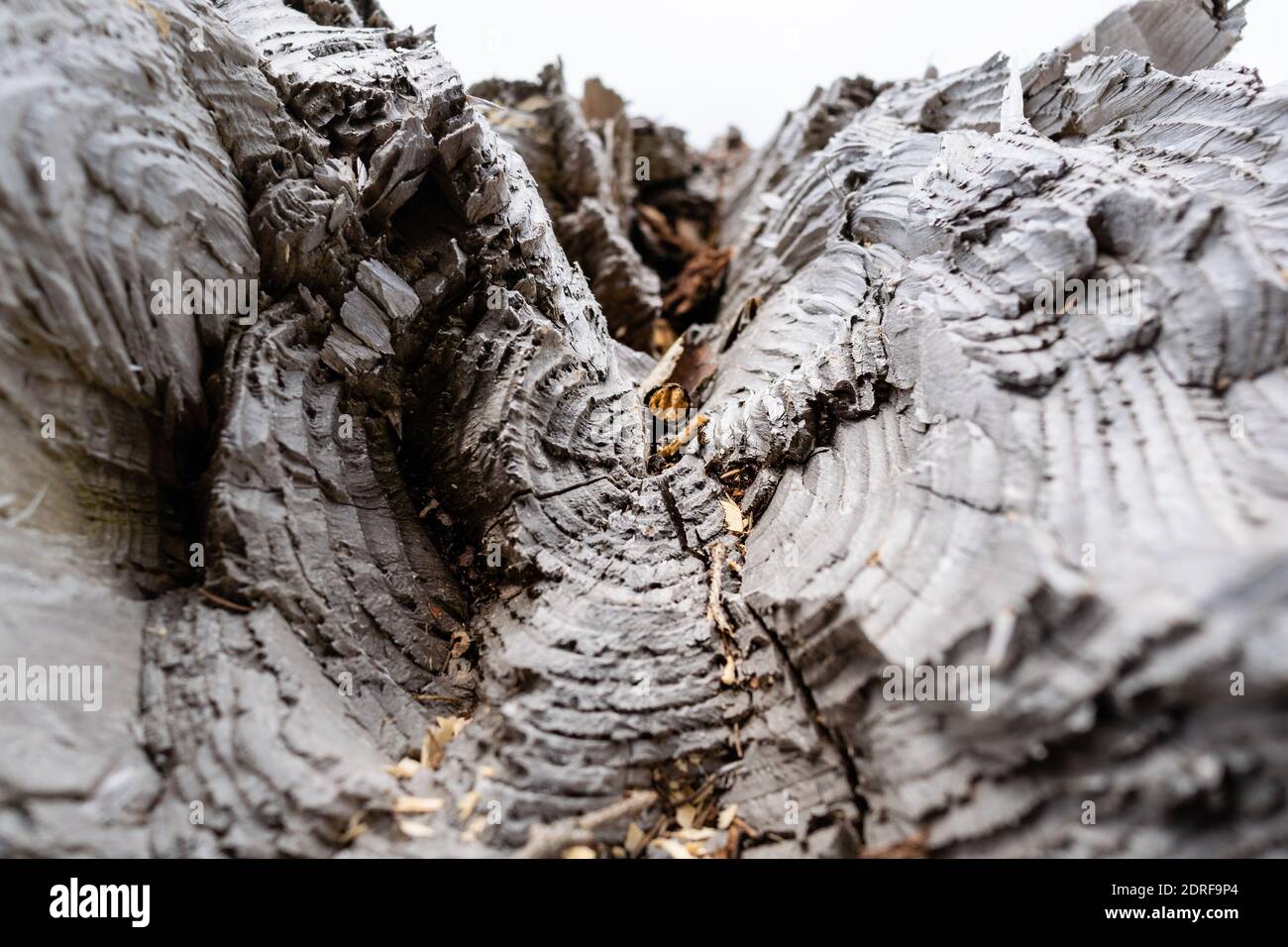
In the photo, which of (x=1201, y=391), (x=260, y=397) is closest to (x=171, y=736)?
(x=260, y=397)

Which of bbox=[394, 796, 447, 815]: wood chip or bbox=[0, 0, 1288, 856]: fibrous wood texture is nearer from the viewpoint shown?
bbox=[0, 0, 1288, 856]: fibrous wood texture

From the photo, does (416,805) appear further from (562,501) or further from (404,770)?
(562,501)

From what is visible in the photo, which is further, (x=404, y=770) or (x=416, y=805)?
(x=404, y=770)

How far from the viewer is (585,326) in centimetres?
427

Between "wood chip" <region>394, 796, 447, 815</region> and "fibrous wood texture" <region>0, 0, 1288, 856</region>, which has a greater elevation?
"fibrous wood texture" <region>0, 0, 1288, 856</region>

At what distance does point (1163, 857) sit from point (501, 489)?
109 inches

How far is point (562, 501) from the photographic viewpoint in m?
3.27

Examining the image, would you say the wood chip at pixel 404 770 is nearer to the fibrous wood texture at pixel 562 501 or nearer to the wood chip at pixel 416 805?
the fibrous wood texture at pixel 562 501

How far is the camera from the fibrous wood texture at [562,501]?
187 cm

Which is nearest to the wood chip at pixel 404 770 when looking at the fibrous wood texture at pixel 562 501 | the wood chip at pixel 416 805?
the fibrous wood texture at pixel 562 501

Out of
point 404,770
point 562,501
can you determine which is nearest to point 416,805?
point 404,770

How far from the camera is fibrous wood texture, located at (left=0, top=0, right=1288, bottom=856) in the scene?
187cm

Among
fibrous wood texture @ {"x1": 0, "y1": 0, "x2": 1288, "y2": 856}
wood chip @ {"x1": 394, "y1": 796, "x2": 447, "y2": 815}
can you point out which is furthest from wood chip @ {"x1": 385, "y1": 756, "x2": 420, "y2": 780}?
wood chip @ {"x1": 394, "y1": 796, "x2": 447, "y2": 815}

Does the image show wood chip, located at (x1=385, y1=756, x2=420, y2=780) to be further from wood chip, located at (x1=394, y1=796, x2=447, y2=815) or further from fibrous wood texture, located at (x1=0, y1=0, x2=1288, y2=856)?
wood chip, located at (x1=394, y1=796, x2=447, y2=815)
